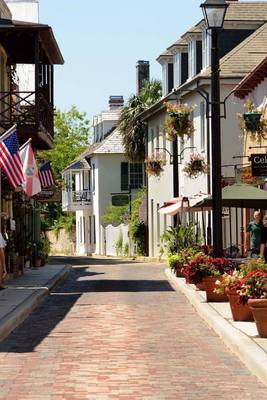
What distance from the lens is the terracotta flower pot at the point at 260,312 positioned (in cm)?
1341

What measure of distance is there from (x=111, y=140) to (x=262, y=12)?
3104 cm

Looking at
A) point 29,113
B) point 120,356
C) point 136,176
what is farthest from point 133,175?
point 120,356

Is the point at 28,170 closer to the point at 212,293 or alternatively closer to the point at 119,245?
the point at 212,293

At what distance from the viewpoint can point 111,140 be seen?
2886 inches

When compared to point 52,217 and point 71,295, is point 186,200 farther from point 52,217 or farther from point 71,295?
point 52,217

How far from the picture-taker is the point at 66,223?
85.4 meters

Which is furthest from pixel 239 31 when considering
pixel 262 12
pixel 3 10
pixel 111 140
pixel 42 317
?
pixel 111 140

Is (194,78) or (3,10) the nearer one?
(3,10)

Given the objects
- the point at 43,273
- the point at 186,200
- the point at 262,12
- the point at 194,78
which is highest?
the point at 262,12

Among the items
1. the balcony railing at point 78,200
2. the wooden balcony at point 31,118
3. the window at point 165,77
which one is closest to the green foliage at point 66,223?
the balcony railing at point 78,200

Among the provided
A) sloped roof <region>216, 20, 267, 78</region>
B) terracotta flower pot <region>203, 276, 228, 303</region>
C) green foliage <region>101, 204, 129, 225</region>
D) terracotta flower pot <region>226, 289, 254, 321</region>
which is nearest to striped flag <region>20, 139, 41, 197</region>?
terracotta flower pot <region>203, 276, 228, 303</region>

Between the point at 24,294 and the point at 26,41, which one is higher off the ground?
the point at 26,41

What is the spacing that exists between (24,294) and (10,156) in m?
3.21

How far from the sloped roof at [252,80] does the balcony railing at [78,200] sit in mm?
39901
